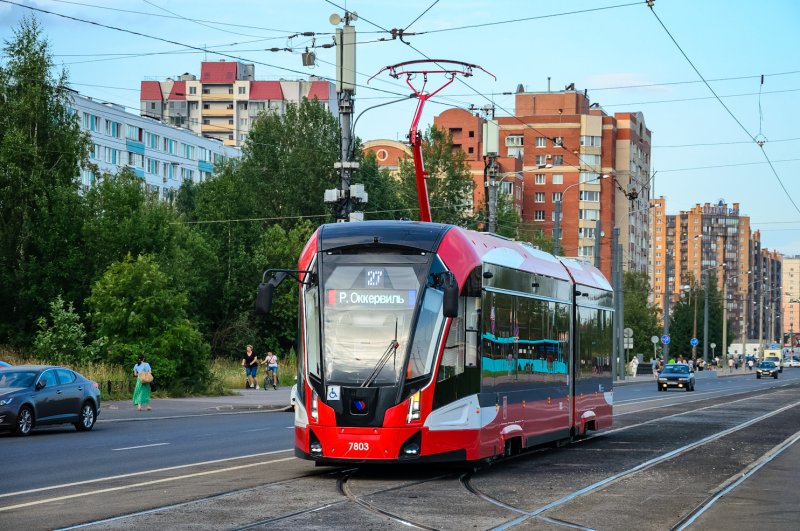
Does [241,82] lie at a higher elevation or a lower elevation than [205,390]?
higher

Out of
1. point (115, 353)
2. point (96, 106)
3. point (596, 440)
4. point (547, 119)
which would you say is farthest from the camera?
point (547, 119)

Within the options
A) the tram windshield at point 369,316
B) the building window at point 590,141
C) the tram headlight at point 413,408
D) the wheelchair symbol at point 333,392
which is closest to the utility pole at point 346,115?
the tram windshield at point 369,316

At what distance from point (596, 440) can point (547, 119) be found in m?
111

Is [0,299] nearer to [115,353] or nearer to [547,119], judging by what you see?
[115,353]

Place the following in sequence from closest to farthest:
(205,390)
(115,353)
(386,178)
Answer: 1. (115,353)
2. (205,390)
3. (386,178)

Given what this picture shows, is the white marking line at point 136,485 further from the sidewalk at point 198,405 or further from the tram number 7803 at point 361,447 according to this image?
the sidewalk at point 198,405

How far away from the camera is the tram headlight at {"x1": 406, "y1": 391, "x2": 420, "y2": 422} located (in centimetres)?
1525

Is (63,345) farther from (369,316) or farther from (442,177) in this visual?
(442,177)

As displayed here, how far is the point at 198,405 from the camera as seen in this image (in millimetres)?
38281

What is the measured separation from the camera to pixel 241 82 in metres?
162

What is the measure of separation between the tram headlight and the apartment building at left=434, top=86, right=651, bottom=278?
116m

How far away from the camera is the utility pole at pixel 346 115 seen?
30938mm

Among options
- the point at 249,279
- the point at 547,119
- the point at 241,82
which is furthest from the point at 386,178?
the point at 241,82

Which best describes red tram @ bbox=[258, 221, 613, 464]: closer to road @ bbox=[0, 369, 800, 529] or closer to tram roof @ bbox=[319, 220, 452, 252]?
tram roof @ bbox=[319, 220, 452, 252]
